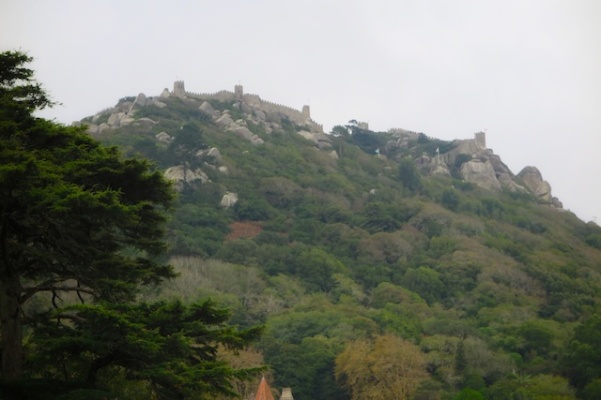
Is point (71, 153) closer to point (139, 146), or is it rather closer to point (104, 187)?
point (104, 187)

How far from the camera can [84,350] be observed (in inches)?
670

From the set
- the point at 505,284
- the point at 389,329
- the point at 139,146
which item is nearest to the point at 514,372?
the point at 389,329

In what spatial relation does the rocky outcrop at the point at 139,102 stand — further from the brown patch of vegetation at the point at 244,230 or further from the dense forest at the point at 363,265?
the brown patch of vegetation at the point at 244,230

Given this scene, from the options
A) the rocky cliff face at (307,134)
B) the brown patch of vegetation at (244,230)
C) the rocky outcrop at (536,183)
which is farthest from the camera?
the rocky outcrop at (536,183)

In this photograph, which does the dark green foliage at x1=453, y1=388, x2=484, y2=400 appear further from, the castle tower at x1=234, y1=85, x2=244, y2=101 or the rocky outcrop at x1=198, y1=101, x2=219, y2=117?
the castle tower at x1=234, y1=85, x2=244, y2=101

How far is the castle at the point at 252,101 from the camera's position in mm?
112938

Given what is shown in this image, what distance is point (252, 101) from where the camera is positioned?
114688 millimetres

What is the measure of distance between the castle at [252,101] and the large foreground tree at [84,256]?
9409 cm

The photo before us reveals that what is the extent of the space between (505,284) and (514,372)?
73.5 ft

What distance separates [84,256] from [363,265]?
59499mm

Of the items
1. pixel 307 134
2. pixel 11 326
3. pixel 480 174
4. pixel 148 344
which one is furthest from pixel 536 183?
pixel 148 344

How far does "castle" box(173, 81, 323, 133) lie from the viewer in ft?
371

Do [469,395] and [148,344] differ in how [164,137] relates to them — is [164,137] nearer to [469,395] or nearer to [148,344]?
[469,395]

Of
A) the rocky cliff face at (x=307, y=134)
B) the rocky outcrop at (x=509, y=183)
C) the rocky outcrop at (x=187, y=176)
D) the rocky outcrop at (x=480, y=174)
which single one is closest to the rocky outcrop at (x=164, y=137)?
the rocky cliff face at (x=307, y=134)
